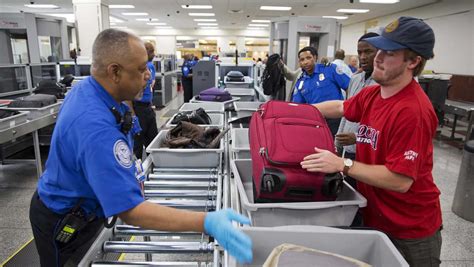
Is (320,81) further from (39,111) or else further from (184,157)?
(39,111)

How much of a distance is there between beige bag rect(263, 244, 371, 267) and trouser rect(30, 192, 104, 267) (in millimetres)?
752

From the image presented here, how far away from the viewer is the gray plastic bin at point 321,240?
905 mm

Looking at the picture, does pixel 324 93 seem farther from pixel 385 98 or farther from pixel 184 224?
pixel 184 224

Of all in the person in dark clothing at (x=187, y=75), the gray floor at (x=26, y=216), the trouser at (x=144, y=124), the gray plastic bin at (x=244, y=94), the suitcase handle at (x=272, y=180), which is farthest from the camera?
the person in dark clothing at (x=187, y=75)

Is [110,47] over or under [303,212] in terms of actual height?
over

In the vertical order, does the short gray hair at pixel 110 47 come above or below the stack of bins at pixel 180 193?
above

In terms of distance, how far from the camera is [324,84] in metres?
3.44

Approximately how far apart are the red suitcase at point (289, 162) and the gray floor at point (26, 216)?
2.19 m

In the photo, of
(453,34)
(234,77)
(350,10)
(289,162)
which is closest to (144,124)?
(234,77)

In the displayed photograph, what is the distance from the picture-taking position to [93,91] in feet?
3.28

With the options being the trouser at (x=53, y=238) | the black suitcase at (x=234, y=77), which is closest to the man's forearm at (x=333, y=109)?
the trouser at (x=53, y=238)

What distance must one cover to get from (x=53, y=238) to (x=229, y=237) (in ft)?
2.55

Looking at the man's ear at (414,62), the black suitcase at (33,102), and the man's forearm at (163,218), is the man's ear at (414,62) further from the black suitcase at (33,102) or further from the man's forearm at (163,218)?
the black suitcase at (33,102)

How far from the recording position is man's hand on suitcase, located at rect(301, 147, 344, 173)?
106 cm
